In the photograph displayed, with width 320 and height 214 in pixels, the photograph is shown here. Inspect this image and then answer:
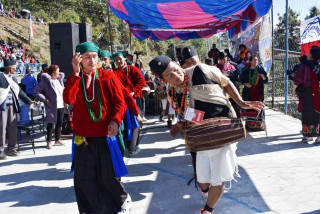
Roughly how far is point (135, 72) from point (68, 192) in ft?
7.30

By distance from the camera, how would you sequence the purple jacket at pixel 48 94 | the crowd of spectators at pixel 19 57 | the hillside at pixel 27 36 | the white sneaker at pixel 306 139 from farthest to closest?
the hillside at pixel 27 36 < the crowd of spectators at pixel 19 57 < the purple jacket at pixel 48 94 < the white sneaker at pixel 306 139

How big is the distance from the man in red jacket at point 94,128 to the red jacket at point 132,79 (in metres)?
1.98

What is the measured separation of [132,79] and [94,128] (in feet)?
7.76

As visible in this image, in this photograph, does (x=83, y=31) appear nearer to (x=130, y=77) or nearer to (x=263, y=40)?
(x=130, y=77)

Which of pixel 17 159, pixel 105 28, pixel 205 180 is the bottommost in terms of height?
pixel 17 159

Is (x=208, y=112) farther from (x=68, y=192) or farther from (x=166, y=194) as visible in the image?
(x=68, y=192)

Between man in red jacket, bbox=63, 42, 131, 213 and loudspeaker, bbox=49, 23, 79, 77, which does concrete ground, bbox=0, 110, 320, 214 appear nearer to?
man in red jacket, bbox=63, 42, 131, 213

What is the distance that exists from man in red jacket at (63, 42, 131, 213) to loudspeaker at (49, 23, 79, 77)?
237 inches

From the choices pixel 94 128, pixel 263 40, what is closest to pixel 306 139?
pixel 263 40

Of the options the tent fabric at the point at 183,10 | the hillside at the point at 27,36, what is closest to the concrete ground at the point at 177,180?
the tent fabric at the point at 183,10

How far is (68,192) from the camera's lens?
12.4 feet

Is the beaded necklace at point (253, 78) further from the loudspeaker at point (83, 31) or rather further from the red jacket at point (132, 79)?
the loudspeaker at point (83, 31)

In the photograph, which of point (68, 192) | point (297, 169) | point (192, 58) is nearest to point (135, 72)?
point (192, 58)

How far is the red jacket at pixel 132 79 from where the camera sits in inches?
190
